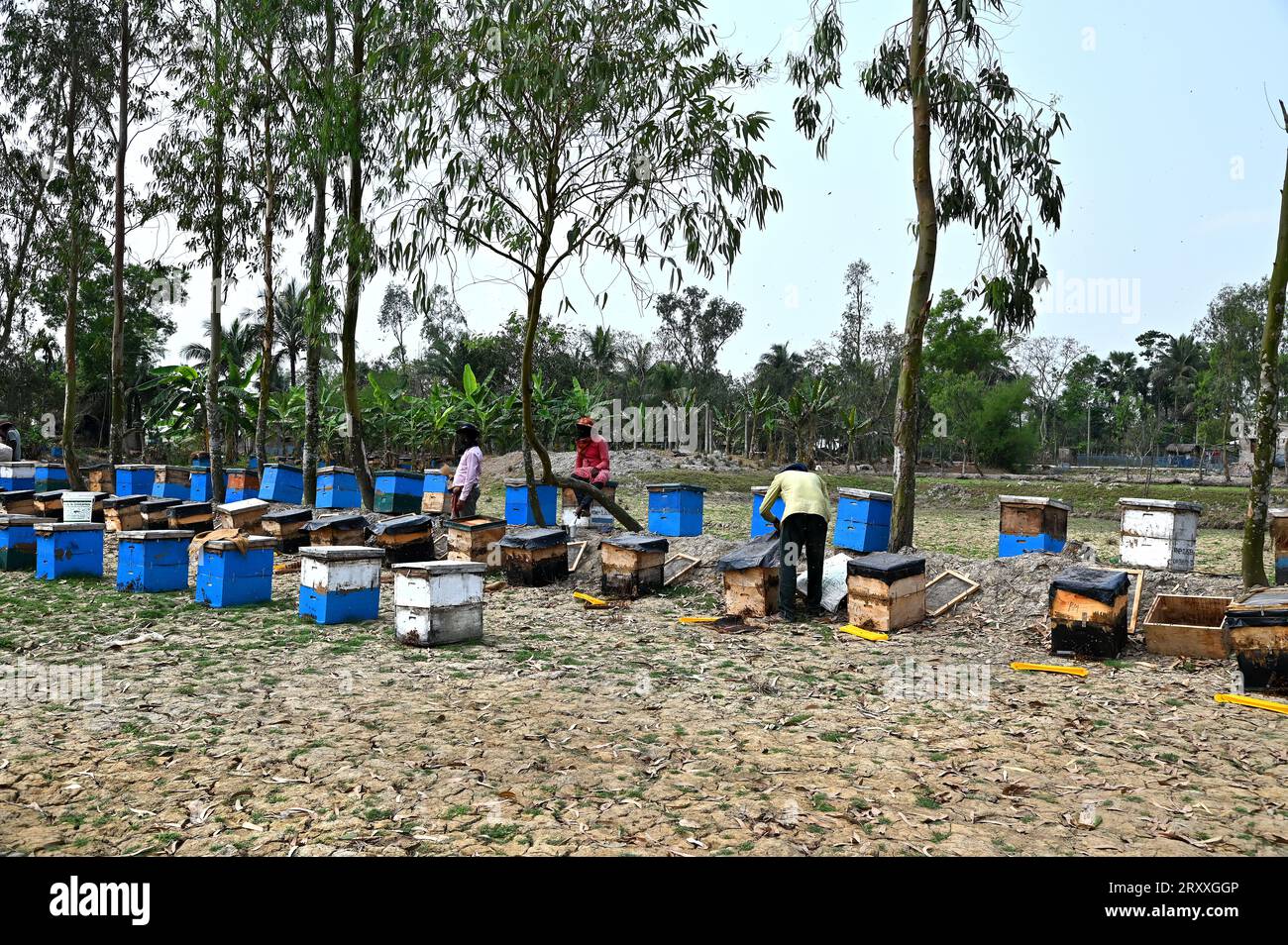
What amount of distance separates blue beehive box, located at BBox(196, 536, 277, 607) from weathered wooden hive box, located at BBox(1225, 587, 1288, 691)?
8.04 metres

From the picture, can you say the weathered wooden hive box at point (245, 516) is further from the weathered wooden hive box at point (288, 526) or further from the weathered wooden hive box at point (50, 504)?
the weathered wooden hive box at point (50, 504)

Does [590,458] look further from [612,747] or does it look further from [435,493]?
[612,747]

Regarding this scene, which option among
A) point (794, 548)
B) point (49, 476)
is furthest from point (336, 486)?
point (794, 548)

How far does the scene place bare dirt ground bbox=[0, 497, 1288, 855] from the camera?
3559 millimetres

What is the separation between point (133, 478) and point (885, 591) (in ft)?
43.0

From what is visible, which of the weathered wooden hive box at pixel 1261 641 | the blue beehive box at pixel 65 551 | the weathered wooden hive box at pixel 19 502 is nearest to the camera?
the weathered wooden hive box at pixel 1261 641

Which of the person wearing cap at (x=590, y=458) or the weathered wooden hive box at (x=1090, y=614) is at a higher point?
the person wearing cap at (x=590, y=458)

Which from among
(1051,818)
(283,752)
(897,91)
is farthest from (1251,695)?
(897,91)

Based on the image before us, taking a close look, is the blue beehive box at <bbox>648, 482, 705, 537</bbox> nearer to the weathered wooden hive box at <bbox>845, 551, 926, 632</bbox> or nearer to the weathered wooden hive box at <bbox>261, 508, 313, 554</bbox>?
the weathered wooden hive box at <bbox>845, 551, 926, 632</bbox>

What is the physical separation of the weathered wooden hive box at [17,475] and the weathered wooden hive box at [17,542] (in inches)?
280

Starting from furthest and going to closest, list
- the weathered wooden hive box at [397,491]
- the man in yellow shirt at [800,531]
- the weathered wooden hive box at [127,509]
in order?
the weathered wooden hive box at [397,491]
the weathered wooden hive box at [127,509]
the man in yellow shirt at [800,531]

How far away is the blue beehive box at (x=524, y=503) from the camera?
12.8 m

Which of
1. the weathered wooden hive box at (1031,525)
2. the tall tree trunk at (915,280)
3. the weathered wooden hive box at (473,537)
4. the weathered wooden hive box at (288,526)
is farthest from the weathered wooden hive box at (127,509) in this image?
the weathered wooden hive box at (1031,525)

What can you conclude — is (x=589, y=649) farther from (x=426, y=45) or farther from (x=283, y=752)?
(x=426, y=45)
